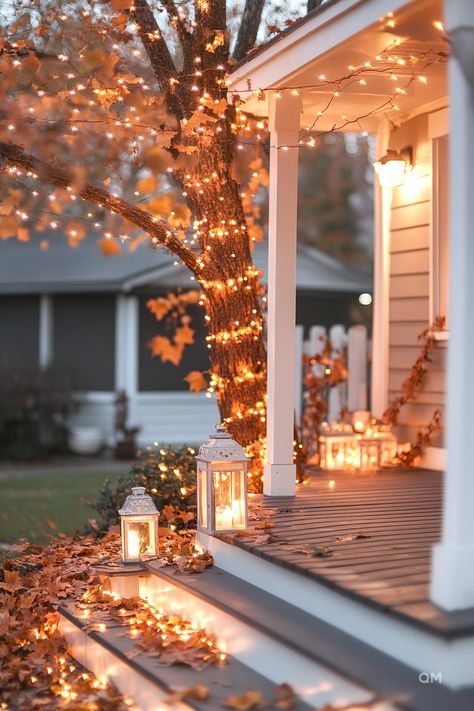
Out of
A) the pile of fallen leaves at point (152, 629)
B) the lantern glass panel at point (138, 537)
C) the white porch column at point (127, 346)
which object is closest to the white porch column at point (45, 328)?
the white porch column at point (127, 346)

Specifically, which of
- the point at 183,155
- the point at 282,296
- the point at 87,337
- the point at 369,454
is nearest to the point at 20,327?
the point at 87,337

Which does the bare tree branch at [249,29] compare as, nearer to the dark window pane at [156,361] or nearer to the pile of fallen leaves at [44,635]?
the pile of fallen leaves at [44,635]

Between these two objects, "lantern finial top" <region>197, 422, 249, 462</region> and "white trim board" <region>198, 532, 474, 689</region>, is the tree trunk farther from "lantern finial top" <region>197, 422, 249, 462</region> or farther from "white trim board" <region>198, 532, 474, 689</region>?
"white trim board" <region>198, 532, 474, 689</region>

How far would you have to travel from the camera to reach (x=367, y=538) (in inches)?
186

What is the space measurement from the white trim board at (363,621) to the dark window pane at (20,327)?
11.7 meters

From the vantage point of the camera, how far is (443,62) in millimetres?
5895

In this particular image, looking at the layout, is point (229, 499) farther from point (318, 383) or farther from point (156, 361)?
point (156, 361)

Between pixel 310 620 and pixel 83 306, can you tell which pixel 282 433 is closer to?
pixel 310 620

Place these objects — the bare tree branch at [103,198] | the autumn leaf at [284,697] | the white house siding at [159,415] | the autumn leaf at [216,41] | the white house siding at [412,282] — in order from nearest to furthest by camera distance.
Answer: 1. the autumn leaf at [284,697]
2. the bare tree branch at [103,198]
3. the autumn leaf at [216,41]
4. the white house siding at [412,282]
5. the white house siding at [159,415]

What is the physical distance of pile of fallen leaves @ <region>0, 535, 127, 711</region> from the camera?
434 cm

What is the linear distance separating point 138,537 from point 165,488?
1.06 meters

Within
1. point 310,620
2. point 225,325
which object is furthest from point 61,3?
point 310,620

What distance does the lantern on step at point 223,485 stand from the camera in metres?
5.05

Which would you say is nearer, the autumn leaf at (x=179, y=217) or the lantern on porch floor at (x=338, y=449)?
the autumn leaf at (x=179, y=217)
